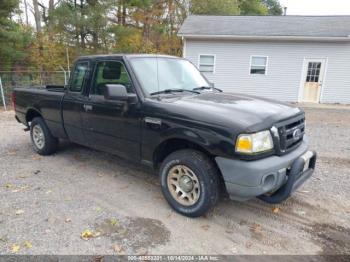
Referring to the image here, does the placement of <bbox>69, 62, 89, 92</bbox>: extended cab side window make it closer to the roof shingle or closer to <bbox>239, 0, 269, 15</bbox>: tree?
the roof shingle

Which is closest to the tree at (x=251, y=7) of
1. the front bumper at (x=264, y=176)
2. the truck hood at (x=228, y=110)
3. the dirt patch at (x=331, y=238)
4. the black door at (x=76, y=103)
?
the black door at (x=76, y=103)

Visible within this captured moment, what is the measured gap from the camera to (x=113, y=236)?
310 centimetres

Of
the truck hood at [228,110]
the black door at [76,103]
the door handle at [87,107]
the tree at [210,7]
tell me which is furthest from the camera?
the tree at [210,7]

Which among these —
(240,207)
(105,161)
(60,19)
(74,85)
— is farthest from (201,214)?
(60,19)

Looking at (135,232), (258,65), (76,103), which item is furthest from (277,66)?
(135,232)

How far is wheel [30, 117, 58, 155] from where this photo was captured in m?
5.52

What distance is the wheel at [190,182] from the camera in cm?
321

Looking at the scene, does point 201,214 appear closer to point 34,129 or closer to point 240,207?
point 240,207

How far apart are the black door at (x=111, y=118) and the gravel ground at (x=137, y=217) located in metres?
0.65

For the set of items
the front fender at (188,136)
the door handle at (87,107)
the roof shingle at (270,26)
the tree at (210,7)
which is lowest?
the front fender at (188,136)

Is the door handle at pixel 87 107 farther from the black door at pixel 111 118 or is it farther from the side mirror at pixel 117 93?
the side mirror at pixel 117 93

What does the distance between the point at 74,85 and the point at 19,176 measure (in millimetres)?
1776

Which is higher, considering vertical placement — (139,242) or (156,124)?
(156,124)

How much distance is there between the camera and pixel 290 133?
3.33 m
